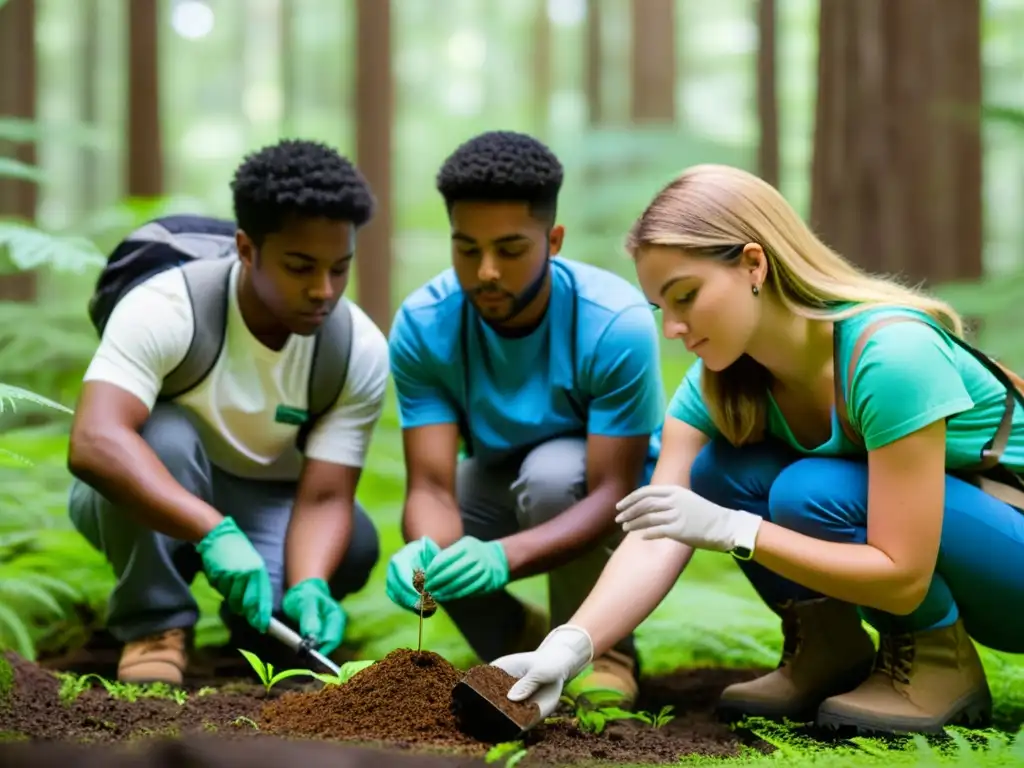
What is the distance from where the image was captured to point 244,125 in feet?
63.2

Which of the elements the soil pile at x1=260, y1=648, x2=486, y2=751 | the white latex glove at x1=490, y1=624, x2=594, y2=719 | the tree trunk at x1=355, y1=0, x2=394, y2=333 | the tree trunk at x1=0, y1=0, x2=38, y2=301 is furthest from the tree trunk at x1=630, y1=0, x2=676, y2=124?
the soil pile at x1=260, y1=648, x2=486, y2=751

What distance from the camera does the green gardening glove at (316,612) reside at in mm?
2385

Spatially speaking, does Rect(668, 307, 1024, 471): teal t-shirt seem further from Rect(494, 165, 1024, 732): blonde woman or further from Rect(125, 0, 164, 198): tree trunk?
Rect(125, 0, 164, 198): tree trunk

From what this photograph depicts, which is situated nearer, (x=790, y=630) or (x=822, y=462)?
(x=822, y=462)

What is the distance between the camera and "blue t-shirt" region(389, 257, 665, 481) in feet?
8.11

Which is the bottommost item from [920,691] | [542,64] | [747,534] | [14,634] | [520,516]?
[14,634]

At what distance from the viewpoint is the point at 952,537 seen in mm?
2025

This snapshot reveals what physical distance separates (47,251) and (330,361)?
1056 millimetres

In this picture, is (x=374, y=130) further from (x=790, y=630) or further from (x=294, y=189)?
(x=790, y=630)

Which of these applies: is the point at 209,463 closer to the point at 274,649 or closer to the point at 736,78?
the point at 274,649

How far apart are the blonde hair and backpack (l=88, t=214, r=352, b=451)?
907mm

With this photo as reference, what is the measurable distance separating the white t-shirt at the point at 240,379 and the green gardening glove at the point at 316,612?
1.10 feet

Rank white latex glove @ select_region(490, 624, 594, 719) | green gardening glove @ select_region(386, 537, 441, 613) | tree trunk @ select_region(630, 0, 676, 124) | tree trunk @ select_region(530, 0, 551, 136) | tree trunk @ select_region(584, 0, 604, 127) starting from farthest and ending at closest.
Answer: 1. tree trunk @ select_region(530, 0, 551, 136)
2. tree trunk @ select_region(584, 0, 604, 127)
3. tree trunk @ select_region(630, 0, 676, 124)
4. green gardening glove @ select_region(386, 537, 441, 613)
5. white latex glove @ select_region(490, 624, 594, 719)

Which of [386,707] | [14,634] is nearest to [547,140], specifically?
[14,634]
